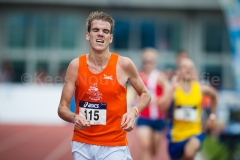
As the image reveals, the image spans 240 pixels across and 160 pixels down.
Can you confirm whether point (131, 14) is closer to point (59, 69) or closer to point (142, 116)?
point (59, 69)

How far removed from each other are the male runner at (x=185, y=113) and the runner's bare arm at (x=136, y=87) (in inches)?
90.2

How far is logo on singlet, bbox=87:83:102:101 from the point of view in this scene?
429 centimetres

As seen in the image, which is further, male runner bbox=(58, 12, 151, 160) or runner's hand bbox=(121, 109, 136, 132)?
male runner bbox=(58, 12, 151, 160)

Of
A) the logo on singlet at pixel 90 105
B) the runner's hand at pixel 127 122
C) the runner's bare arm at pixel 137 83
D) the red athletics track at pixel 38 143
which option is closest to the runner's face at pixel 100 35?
the runner's bare arm at pixel 137 83

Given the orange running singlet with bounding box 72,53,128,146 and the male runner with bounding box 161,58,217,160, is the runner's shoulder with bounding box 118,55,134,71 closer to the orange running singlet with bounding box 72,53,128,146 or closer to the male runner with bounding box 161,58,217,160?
the orange running singlet with bounding box 72,53,128,146

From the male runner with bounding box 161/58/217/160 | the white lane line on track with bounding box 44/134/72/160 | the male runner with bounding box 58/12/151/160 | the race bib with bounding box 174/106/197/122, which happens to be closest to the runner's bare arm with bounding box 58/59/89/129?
the male runner with bounding box 58/12/151/160

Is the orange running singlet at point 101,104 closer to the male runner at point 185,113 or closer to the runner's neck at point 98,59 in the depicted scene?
the runner's neck at point 98,59

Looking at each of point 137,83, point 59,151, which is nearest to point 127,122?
point 137,83

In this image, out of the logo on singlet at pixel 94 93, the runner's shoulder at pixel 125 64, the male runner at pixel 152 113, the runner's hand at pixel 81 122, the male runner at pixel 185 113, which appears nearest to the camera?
the runner's hand at pixel 81 122

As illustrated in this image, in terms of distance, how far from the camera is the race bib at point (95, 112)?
14.2 ft

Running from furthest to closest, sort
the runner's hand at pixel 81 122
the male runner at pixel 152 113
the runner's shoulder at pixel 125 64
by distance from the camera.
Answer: the male runner at pixel 152 113, the runner's shoulder at pixel 125 64, the runner's hand at pixel 81 122

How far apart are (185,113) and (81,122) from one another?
119 inches

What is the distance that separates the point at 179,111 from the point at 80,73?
2807mm

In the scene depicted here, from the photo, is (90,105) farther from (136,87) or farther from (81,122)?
(136,87)
